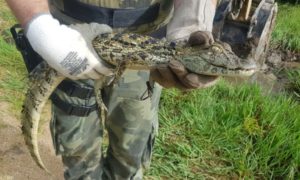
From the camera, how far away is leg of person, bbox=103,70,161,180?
2.69 m

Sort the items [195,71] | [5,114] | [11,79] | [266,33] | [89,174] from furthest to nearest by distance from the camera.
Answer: [266,33] < [11,79] < [5,114] < [89,174] < [195,71]

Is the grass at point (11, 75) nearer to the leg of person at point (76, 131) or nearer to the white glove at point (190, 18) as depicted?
the leg of person at point (76, 131)

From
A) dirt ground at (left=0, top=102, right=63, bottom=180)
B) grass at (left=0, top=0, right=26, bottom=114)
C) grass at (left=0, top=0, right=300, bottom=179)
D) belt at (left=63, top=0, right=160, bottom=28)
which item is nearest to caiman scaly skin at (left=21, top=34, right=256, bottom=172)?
belt at (left=63, top=0, right=160, bottom=28)

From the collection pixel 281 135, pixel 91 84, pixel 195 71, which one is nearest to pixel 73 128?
pixel 91 84

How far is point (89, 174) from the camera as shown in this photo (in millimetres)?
2965

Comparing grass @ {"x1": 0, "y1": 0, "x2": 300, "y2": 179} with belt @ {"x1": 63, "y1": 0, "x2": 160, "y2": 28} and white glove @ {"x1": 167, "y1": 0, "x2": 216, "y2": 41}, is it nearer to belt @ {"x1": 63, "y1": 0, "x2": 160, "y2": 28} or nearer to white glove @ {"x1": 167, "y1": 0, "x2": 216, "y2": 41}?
belt @ {"x1": 63, "y1": 0, "x2": 160, "y2": 28}

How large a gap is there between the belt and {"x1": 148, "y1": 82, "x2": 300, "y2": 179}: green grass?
143 cm

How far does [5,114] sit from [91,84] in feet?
5.25

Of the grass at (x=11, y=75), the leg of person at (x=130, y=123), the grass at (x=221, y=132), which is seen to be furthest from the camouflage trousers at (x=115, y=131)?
the grass at (x=11, y=75)

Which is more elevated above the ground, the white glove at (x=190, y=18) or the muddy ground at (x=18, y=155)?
the white glove at (x=190, y=18)

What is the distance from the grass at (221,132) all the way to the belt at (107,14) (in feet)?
4.68

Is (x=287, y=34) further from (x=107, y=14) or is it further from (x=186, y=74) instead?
(x=186, y=74)

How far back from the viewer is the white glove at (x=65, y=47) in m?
2.07

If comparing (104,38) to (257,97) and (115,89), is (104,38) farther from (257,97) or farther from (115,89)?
(257,97)
